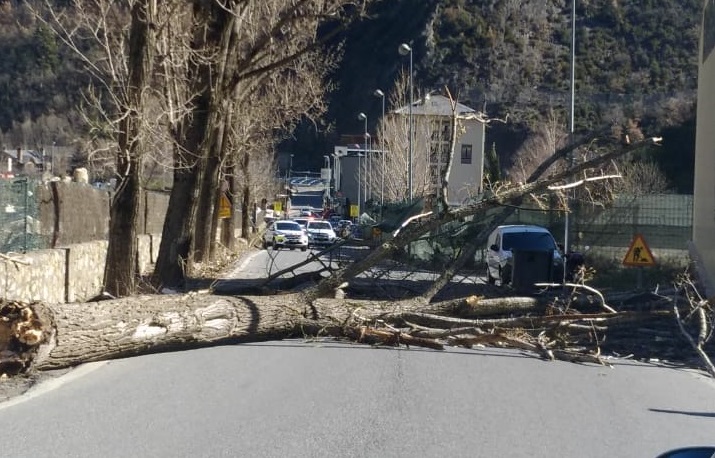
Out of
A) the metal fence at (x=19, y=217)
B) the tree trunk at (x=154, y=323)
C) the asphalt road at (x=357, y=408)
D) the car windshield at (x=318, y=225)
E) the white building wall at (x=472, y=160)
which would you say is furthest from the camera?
the white building wall at (x=472, y=160)

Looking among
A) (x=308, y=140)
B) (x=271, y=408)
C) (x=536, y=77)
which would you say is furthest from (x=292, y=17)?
(x=308, y=140)

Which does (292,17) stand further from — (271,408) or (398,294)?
(271,408)

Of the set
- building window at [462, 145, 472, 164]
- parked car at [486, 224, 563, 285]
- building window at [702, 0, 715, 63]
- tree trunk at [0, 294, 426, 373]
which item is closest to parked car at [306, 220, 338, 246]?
building window at [462, 145, 472, 164]

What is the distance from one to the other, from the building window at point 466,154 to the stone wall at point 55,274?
37.7 metres

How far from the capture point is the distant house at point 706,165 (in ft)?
67.2

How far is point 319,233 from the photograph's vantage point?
159 feet

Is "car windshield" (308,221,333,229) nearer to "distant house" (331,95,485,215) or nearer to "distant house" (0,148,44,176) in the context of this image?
"distant house" (331,95,485,215)

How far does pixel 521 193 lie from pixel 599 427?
5.59 metres

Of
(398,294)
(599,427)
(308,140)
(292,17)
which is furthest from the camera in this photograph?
(308,140)

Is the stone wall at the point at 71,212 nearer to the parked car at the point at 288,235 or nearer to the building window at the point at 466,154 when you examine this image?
the parked car at the point at 288,235

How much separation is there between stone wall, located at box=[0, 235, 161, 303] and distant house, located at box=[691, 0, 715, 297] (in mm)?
12829

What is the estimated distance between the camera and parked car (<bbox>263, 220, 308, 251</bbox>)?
4400 cm

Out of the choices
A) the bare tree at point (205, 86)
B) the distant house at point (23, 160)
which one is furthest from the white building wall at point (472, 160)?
the bare tree at point (205, 86)

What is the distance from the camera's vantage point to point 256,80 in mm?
25141
